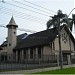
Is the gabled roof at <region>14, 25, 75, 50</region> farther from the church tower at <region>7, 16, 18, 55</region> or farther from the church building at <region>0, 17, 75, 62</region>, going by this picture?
the church tower at <region>7, 16, 18, 55</region>

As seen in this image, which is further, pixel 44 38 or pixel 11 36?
pixel 11 36

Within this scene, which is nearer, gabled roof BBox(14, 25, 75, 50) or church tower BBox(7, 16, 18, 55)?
gabled roof BBox(14, 25, 75, 50)

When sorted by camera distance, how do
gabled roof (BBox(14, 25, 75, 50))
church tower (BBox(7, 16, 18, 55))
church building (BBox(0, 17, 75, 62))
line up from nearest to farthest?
church building (BBox(0, 17, 75, 62)), gabled roof (BBox(14, 25, 75, 50)), church tower (BBox(7, 16, 18, 55))

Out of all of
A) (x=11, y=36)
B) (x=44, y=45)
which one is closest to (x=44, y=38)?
(x=44, y=45)

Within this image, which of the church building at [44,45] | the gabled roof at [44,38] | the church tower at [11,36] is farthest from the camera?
the church tower at [11,36]

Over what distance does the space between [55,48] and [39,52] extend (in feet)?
12.0

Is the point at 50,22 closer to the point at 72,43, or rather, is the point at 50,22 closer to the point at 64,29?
the point at 64,29

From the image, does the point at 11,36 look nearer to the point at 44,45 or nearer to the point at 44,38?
the point at 44,38

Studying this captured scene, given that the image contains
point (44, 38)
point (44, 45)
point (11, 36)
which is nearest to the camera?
point (44, 45)

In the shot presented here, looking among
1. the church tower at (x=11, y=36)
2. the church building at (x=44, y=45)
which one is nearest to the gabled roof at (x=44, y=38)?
the church building at (x=44, y=45)

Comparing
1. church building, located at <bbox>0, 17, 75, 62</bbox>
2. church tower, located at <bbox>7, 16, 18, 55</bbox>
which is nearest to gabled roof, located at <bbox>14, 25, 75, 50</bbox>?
church building, located at <bbox>0, 17, 75, 62</bbox>

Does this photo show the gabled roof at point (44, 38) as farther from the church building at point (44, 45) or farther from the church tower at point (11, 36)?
the church tower at point (11, 36)

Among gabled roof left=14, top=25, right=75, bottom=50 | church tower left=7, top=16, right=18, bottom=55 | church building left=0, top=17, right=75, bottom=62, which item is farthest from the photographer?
church tower left=7, top=16, right=18, bottom=55

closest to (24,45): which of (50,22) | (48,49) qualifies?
(48,49)
